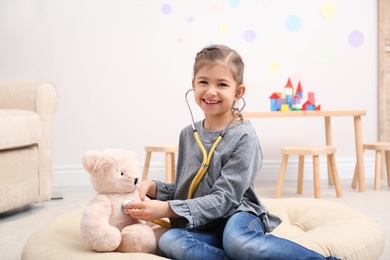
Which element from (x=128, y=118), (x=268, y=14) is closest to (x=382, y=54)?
(x=268, y=14)

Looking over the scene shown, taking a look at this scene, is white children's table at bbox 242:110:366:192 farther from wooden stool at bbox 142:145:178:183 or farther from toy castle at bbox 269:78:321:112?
wooden stool at bbox 142:145:178:183

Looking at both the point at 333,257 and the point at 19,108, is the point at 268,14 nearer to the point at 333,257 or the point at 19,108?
the point at 19,108

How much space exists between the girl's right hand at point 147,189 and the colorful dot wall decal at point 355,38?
2657 mm

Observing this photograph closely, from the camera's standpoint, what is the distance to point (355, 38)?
3996mm

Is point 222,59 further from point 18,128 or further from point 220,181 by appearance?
point 18,128

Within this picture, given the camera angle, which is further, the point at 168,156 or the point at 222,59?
the point at 168,156

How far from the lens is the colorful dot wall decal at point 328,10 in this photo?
13.0 ft

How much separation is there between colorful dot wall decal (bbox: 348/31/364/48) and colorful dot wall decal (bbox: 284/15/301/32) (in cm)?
37

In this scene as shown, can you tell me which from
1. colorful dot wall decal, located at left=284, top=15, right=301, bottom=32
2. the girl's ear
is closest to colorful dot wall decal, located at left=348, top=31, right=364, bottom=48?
colorful dot wall decal, located at left=284, top=15, right=301, bottom=32

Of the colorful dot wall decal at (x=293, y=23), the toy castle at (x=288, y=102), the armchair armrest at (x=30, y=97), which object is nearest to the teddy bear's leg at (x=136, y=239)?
the armchair armrest at (x=30, y=97)

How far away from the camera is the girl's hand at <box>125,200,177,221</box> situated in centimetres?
148

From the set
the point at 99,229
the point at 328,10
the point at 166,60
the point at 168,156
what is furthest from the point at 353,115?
the point at 99,229

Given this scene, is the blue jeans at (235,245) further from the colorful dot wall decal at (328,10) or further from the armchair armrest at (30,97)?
the colorful dot wall decal at (328,10)

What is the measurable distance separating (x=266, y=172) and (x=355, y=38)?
110 cm
